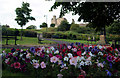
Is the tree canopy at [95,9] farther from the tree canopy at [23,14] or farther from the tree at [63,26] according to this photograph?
the tree at [63,26]

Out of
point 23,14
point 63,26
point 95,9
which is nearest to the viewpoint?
point 95,9

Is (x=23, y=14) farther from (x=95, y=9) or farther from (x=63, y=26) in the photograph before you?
(x=63, y=26)

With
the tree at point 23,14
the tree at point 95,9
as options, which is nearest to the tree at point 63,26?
the tree at point 23,14

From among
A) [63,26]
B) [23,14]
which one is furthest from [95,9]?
[63,26]

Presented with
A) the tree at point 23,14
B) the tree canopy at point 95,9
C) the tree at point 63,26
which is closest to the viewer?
the tree canopy at point 95,9

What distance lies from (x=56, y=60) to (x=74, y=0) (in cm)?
612

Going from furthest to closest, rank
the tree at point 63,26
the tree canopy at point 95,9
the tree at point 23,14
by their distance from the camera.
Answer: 1. the tree at point 63,26
2. the tree at point 23,14
3. the tree canopy at point 95,9

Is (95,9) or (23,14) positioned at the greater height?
(23,14)

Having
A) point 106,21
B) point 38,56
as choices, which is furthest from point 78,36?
point 38,56

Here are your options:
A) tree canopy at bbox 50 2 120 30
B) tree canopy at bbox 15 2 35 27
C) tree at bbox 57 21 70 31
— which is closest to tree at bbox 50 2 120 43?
tree canopy at bbox 50 2 120 30

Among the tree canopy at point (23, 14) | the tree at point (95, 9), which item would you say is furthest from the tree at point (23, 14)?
the tree at point (95, 9)

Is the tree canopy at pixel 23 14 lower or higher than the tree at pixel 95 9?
higher

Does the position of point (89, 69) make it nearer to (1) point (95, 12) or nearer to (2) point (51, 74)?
(2) point (51, 74)

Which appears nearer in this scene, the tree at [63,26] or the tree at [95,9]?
the tree at [95,9]
